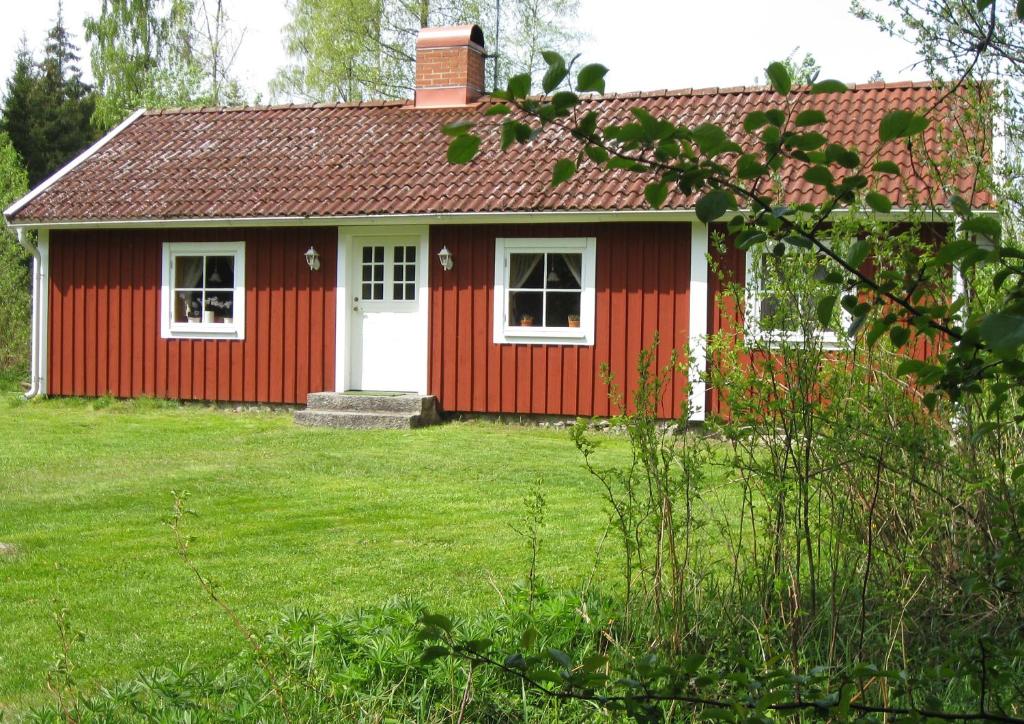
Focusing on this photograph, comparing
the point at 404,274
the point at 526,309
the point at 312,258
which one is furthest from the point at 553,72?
the point at 312,258

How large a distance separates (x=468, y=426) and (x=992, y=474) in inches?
381

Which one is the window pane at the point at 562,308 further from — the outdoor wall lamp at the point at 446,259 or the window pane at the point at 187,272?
the window pane at the point at 187,272

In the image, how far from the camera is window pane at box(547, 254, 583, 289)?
14047 mm

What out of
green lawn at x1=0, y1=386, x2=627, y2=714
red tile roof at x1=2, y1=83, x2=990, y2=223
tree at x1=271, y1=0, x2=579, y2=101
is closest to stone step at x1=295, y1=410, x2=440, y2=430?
green lawn at x1=0, y1=386, x2=627, y2=714

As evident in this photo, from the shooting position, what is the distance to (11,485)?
9.63m

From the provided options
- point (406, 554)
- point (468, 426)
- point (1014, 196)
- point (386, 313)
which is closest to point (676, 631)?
point (1014, 196)

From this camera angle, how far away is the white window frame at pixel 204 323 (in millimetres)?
15469

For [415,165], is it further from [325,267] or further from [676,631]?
[676,631]

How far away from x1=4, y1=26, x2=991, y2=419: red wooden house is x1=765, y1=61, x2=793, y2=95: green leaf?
10996 mm

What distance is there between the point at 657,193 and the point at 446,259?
41.0 ft

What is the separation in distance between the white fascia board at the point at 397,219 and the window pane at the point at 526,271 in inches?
20.6

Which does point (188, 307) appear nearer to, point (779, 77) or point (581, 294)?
point (581, 294)

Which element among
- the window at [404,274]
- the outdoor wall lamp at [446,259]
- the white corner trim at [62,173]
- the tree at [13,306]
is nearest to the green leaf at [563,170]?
the outdoor wall lamp at [446,259]

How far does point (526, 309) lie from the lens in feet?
47.0
